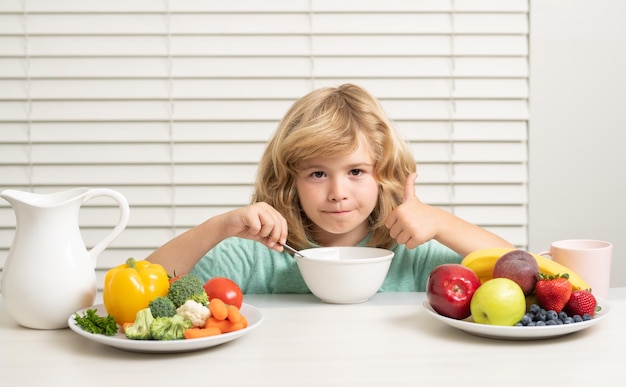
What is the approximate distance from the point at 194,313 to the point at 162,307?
49 millimetres

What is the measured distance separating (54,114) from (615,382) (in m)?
2.36

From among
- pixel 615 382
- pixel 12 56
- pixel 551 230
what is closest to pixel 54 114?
pixel 12 56

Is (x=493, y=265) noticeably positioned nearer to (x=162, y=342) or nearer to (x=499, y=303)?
(x=499, y=303)

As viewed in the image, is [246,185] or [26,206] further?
[246,185]

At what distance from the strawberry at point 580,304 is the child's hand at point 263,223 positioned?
0.59 m

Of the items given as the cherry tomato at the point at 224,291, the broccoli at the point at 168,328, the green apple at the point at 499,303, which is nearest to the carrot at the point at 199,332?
the broccoli at the point at 168,328

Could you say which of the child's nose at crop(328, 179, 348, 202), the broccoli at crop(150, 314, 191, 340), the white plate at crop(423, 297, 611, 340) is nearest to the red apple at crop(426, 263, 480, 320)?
the white plate at crop(423, 297, 611, 340)

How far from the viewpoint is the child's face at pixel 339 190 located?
1.74m

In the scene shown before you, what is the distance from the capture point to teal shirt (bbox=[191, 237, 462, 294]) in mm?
1872

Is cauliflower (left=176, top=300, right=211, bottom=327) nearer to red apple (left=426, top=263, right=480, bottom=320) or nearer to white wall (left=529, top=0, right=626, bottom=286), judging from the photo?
red apple (left=426, top=263, right=480, bottom=320)

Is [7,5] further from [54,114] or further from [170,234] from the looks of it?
[170,234]

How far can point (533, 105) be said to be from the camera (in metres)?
2.82

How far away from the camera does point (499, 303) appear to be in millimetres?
1146

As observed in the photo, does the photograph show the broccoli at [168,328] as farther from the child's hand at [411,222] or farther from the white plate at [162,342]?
→ the child's hand at [411,222]
